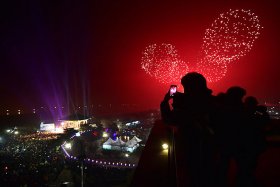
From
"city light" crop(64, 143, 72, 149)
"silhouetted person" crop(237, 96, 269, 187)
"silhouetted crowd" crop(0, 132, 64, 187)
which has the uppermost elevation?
"silhouetted person" crop(237, 96, 269, 187)

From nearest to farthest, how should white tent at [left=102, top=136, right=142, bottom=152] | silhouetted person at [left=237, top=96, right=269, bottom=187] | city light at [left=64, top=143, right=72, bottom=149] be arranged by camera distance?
silhouetted person at [left=237, top=96, right=269, bottom=187], white tent at [left=102, top=136, right=142, bottom=152], city light at [left=64, top=143, right=72, bottom=149]

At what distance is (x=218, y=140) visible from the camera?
2.52 m

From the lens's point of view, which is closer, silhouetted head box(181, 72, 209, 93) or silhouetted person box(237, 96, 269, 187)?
silhouetted head box(181, 72, 209, 93)

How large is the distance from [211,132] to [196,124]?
6.6 inches

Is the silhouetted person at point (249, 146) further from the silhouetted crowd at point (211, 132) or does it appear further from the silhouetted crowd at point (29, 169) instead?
the silhouetted crowd at point (29, 169)

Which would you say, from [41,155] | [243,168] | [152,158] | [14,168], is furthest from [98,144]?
[243,168]

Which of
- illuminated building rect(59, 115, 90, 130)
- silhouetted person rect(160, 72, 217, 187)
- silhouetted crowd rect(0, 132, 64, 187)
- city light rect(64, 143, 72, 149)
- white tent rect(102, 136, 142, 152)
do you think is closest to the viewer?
silhouetted person rect(160, 72, 217, 187)

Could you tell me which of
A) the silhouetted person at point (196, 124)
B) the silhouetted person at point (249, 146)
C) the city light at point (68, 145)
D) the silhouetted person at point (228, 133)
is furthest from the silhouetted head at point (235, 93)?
the city light at point (68, 145)

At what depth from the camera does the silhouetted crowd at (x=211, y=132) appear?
6.89ft

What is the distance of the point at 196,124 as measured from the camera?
1970mm

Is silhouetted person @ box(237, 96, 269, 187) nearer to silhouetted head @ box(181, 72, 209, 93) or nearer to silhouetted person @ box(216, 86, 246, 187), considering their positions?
silhouetted person @ box(216, 86, 246, 187)

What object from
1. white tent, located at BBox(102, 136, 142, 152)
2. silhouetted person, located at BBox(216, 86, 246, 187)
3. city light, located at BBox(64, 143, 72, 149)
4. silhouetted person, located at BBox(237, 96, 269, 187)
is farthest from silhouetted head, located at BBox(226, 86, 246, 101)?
city light, located at BBox(64, 143, 72, 149)

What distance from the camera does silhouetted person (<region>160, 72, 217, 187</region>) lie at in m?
2.02

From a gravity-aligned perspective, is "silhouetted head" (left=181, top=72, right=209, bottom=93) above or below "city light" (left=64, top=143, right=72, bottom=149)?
above
